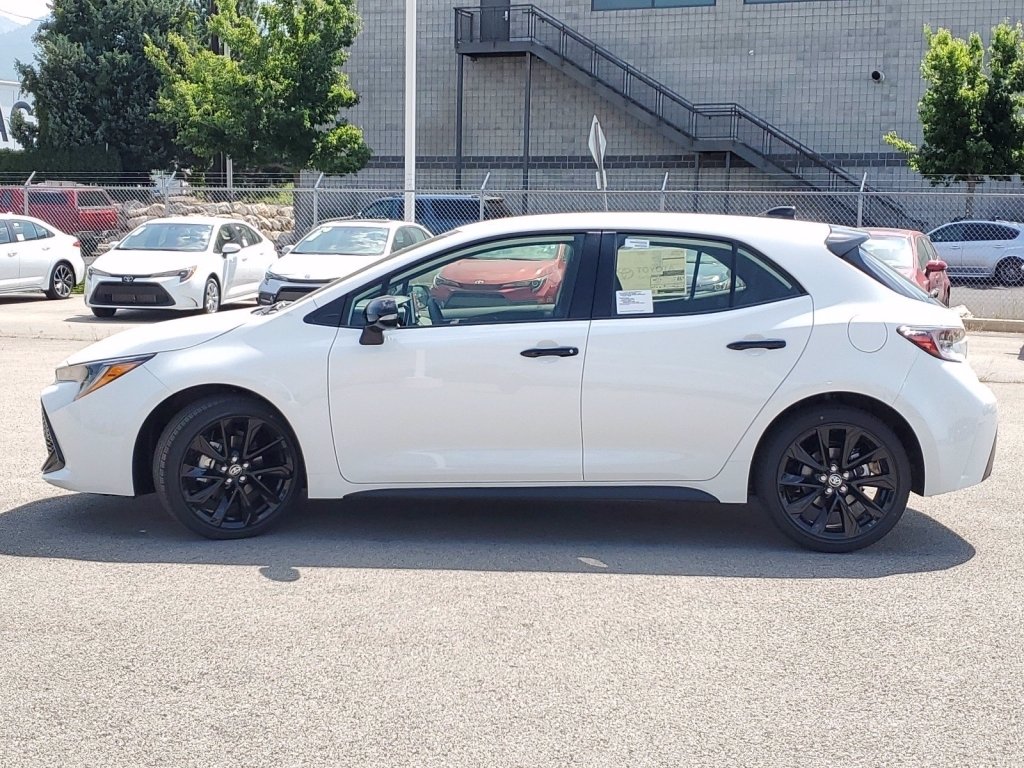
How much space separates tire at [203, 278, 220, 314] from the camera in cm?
1709

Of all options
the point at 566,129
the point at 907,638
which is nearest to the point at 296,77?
the point at 566,129

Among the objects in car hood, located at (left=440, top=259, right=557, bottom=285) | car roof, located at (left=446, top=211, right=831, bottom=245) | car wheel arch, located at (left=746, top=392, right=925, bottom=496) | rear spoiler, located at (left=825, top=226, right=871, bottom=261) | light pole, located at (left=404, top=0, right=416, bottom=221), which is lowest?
car wheel arch, located at (left=746, top=392, right=925, bottom=496)

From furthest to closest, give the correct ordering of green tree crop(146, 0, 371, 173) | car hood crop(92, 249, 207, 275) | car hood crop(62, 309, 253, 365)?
green tree crop(146, 0, 371, 173) < car hood crop(92, 249, 207, 275) < car hood crop(62, 309, 253, 365)

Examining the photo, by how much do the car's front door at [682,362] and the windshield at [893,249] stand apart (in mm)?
8065

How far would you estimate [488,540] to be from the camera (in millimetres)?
6090

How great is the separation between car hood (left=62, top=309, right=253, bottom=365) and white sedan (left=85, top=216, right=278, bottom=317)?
35.8ft

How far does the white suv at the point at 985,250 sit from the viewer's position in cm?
2428

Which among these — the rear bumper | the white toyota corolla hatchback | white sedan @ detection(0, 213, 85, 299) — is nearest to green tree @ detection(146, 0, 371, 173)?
white sedan @ detection(0, 213, 85, 299)

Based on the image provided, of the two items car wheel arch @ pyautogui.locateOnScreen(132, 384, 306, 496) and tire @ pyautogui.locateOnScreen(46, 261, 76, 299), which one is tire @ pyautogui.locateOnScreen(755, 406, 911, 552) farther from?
tire @ pyautogui.locateOnScreen(46, 261, 76, 299)

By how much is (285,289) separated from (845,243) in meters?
11.0

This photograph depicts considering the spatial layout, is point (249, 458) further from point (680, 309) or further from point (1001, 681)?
point (1001, 681)

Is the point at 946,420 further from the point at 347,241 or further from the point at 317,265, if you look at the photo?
the point at 347,241

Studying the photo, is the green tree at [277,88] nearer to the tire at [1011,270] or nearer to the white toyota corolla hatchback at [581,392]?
the tire at [1011,270]

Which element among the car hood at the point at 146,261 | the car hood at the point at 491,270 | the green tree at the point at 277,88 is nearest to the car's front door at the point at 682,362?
the car hood at the point at 491,270
